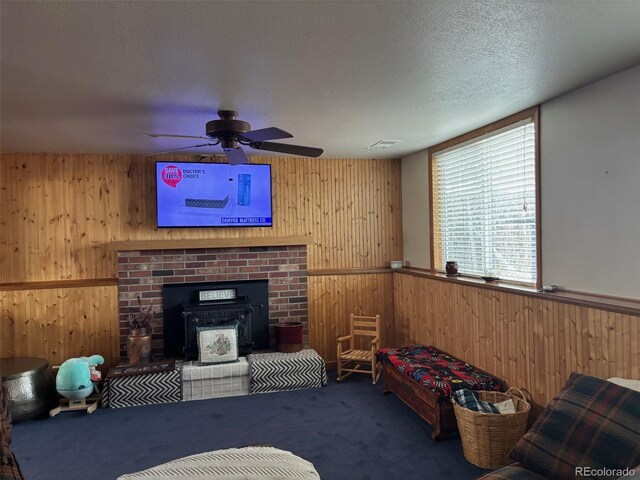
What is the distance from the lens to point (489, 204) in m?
4.02

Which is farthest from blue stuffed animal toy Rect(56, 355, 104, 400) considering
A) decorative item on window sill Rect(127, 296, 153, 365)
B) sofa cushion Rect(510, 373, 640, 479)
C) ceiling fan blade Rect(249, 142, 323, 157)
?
sofa cushion Rect(510, 373, 640, 479)

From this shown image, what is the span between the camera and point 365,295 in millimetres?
5422

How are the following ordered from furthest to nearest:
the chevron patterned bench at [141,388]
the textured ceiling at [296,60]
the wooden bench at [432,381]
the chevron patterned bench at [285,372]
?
the chevron patterned bench at [285,372], the chevron patterned bench at [141,388], the wooden bench at [432,381], the textured ceiling at [296,60]

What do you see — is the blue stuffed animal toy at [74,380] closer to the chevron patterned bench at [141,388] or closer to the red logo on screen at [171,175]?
the chevron patterned bench at [141,388]

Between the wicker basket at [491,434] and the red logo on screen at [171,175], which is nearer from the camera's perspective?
the wicker basket at [491,434]

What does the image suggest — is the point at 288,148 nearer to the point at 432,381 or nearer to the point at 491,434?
the point at 432,381

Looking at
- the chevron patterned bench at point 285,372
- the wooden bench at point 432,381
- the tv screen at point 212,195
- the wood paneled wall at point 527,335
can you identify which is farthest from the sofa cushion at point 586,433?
the tv screen at point 212,195

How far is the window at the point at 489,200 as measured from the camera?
11.5 feet

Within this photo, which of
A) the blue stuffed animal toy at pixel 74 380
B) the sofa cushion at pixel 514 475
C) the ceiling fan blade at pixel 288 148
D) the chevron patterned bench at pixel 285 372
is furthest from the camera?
the chevron patterned bench at pixel 285 372

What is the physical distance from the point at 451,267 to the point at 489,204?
741mm

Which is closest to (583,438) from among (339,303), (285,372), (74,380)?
(285,372)

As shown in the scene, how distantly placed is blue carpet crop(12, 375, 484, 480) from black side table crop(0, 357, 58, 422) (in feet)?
0.37

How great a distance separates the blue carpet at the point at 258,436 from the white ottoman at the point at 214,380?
9cm

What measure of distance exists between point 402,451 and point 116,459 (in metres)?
2.03
